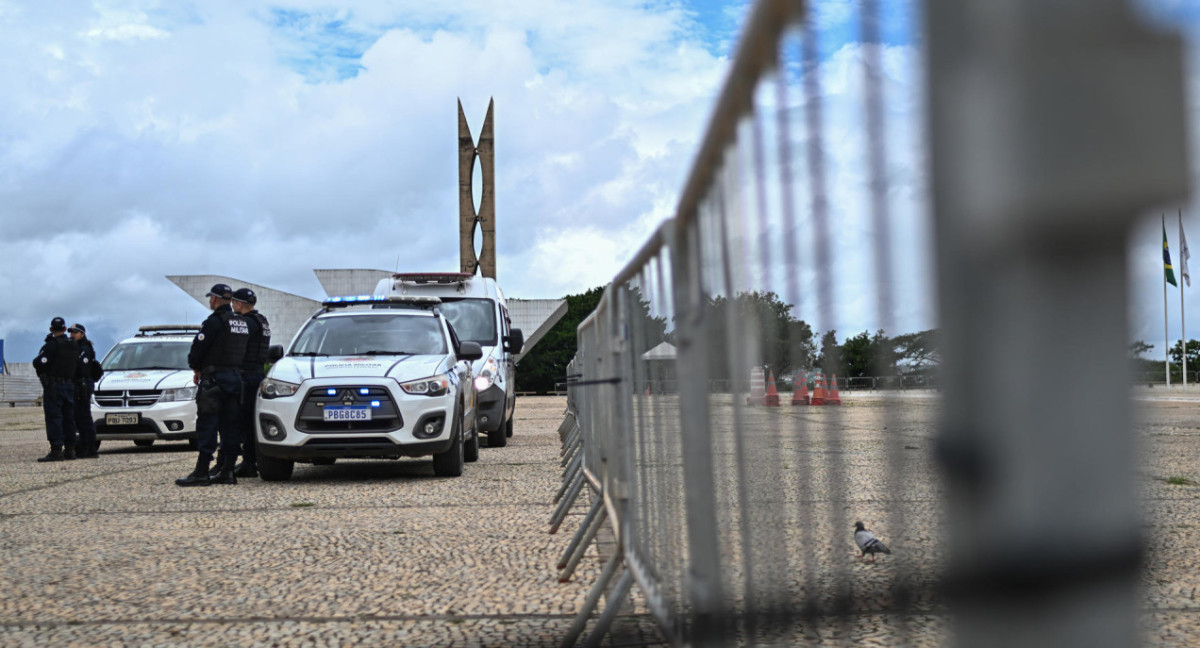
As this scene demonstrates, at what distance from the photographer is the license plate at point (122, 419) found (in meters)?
15.5

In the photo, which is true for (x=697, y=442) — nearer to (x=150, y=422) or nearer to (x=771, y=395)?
(x=771, y=395)

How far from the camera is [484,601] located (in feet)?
15.6

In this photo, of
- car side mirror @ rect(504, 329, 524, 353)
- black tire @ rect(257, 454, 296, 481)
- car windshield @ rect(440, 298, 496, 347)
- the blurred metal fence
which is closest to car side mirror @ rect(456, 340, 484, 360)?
black tire @ rect(257, 454, 296, 481)

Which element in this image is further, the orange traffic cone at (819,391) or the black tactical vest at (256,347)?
the black tactical vest at (256,347)

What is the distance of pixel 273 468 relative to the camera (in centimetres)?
1070

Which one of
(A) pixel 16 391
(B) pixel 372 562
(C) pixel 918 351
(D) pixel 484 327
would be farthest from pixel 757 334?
(A) pixel 16 391

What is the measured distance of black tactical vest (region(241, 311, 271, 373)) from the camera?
1152 centimetres

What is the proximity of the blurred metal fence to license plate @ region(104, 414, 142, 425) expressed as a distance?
1440 cm

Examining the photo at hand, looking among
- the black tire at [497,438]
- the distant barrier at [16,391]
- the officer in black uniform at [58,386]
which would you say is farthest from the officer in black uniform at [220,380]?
the distant barrier at [16,391]

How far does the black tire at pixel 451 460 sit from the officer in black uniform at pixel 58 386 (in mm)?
5930

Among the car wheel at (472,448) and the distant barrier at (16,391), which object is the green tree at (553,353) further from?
the car wheel at (472,448)

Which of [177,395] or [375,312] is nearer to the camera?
[375,312]

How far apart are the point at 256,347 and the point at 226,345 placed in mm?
655

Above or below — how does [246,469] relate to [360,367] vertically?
below
